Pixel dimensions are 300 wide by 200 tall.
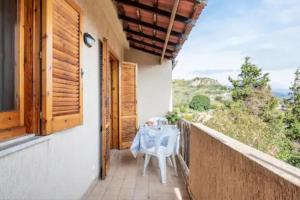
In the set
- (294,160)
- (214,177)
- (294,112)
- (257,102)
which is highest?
(257,102)

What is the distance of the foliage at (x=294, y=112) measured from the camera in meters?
16.1

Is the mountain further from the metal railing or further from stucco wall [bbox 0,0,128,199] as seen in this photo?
stucco wall [bbox 0,0,128,199]

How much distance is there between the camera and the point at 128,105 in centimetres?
611

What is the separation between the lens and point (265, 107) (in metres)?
18.0

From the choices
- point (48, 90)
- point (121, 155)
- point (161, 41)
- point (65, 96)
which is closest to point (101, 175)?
point (121, 155)

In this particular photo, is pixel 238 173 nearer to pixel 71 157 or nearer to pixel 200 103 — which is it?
pixel 71 157

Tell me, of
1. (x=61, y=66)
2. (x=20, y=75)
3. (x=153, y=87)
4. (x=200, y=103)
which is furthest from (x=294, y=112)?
(x=20, y=75)

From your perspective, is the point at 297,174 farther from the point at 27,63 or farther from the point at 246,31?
the point at 246,31

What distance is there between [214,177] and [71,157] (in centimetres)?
135

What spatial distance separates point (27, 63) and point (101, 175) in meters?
2.50

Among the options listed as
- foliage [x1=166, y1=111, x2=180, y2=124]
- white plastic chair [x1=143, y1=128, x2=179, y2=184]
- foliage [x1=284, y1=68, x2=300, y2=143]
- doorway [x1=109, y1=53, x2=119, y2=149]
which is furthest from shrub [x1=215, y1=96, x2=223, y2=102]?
white plastic chair [x1=143, y1=128, x2=179, y2=184]

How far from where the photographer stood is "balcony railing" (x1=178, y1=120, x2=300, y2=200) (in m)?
1.04

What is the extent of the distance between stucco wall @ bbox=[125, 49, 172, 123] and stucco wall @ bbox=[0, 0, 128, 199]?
2.47 metres

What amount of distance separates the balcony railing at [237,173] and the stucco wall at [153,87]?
4.30m
